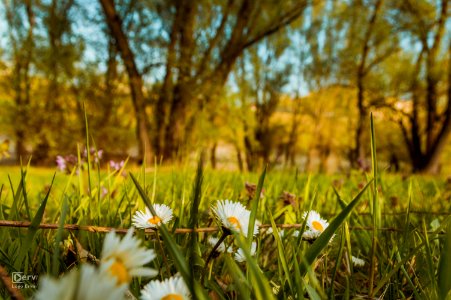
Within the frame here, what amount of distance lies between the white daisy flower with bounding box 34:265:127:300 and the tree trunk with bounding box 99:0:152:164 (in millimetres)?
7223

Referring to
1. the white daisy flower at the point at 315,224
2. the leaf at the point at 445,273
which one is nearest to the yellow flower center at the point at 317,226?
the white daisy flower at the point at 315,224

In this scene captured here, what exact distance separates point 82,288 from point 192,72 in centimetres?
888

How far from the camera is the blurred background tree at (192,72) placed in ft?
28.1

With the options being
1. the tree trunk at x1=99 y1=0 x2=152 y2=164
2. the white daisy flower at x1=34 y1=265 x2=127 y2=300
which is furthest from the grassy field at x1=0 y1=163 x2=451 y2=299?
the tree trunk at x1=99 y1=0 x2=152 y2=164

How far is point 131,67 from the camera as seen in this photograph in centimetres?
789

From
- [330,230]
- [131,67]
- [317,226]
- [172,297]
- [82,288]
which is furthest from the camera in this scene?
[131,67]

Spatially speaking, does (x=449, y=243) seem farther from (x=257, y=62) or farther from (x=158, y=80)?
(x=257, y=62)

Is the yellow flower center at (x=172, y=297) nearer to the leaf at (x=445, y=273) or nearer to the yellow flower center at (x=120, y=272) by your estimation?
the yellow flower center at (x=120, y=272)

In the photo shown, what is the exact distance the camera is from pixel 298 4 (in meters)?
8.99

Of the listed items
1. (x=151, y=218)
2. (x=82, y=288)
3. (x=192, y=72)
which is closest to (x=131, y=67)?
(x=192, y=72)

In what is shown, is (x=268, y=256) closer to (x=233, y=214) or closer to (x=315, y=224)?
Result: (x=315, y=224)

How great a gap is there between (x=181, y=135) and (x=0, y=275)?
8321 millimetres

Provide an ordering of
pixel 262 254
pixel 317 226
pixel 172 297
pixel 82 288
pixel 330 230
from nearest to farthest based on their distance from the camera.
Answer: pixel 82 288, pixel 172 297, pixel 330 230, pixel 317 226, pixel 262 254

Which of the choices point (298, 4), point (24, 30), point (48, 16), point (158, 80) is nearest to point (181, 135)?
point (158, 80)
